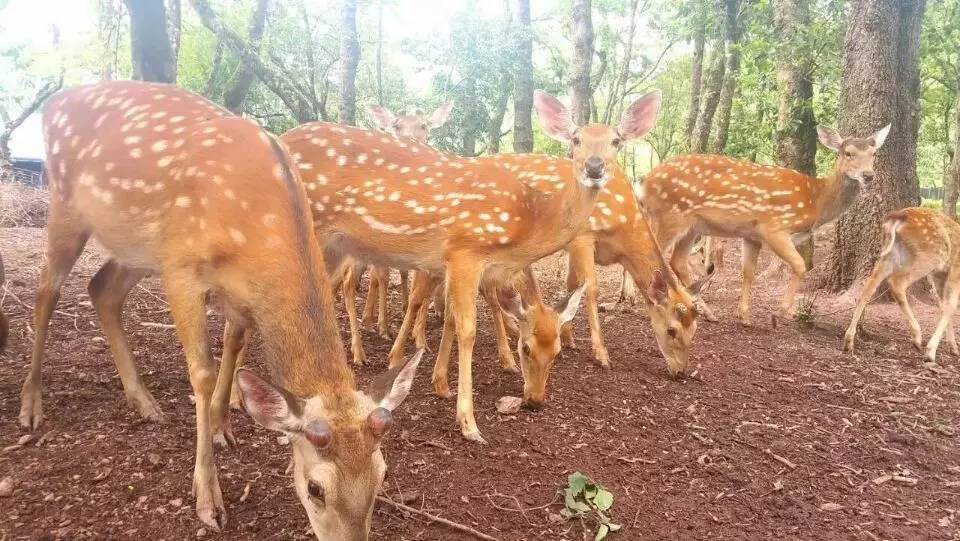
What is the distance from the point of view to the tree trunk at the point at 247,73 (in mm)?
9711

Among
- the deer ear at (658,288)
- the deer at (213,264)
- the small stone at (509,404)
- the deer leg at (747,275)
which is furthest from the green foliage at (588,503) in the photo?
the deer leg at (747,275)

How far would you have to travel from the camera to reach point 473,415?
12.4ft

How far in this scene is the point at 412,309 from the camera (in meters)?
4.93

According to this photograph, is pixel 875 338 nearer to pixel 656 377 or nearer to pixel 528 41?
pixel 656 377

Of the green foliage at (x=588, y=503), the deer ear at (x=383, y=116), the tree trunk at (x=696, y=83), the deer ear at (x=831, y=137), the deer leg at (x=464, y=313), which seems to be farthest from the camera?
the tree trunk at (x=696, y=83)

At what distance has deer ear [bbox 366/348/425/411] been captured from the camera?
7.46 feet

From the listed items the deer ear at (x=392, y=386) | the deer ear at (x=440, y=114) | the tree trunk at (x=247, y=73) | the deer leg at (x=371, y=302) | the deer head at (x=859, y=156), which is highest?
the tree trunk at (x=247, y=73)

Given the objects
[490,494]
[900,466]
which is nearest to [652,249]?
[900,466]

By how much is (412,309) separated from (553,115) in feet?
6.09

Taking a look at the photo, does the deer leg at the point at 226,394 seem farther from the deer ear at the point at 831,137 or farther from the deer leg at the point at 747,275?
the deer ear at the point at 831,137

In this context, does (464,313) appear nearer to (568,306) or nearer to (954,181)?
(568,306)

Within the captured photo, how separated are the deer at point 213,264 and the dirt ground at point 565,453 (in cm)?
27

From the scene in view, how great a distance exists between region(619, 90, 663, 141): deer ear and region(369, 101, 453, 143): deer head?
542cm

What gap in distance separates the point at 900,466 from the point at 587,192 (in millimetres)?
2412
